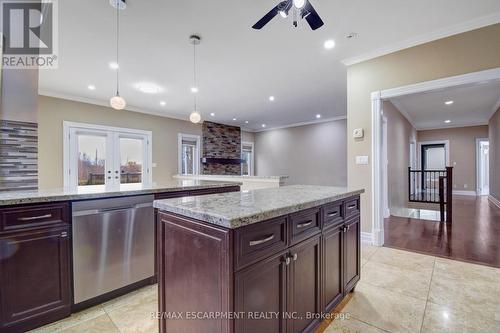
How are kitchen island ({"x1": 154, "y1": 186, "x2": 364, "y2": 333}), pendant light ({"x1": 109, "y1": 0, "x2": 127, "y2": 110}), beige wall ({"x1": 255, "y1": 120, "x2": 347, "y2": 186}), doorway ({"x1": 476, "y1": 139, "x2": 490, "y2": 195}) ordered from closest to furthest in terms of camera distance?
kitchen island ({"x1": 154, "y1": 186, "x2": 364, "y2": 333}) → pendant light ({"x1": 109, "y1": 0, "x2": 127, "y2": 110}) → beige wall ({"x1": 255, "y1": 120, "x2": 347, "y2": 186}) → doorway ({"x1": 476, "y1": 139, "x2": 490, "y2": 195})

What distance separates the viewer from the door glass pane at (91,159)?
5.50m

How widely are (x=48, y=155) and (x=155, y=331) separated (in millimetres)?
5202

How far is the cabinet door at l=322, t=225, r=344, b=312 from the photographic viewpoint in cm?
156

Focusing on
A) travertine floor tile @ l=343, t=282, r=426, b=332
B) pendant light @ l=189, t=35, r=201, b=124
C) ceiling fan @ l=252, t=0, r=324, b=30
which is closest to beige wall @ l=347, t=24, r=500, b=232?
travertine floor tile @ l=343, t=282, r=426, b=332

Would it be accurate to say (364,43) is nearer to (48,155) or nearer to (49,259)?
(49,259)

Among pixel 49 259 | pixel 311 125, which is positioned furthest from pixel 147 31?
pixel 311 125

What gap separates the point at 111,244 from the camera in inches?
77.3

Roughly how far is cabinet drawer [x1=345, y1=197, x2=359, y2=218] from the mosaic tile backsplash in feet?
8.92

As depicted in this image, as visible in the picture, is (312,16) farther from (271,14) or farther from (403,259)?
(403,259)

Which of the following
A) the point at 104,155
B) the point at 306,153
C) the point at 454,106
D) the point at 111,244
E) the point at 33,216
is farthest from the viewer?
the point at 306,153

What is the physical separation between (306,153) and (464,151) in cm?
581

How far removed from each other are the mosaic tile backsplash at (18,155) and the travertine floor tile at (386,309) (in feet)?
9.51

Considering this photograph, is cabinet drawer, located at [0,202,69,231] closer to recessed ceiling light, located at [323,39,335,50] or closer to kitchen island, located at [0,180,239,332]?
kitchen island, located at [0,180,239,332]

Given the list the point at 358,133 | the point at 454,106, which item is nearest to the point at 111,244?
the point at 358,133
